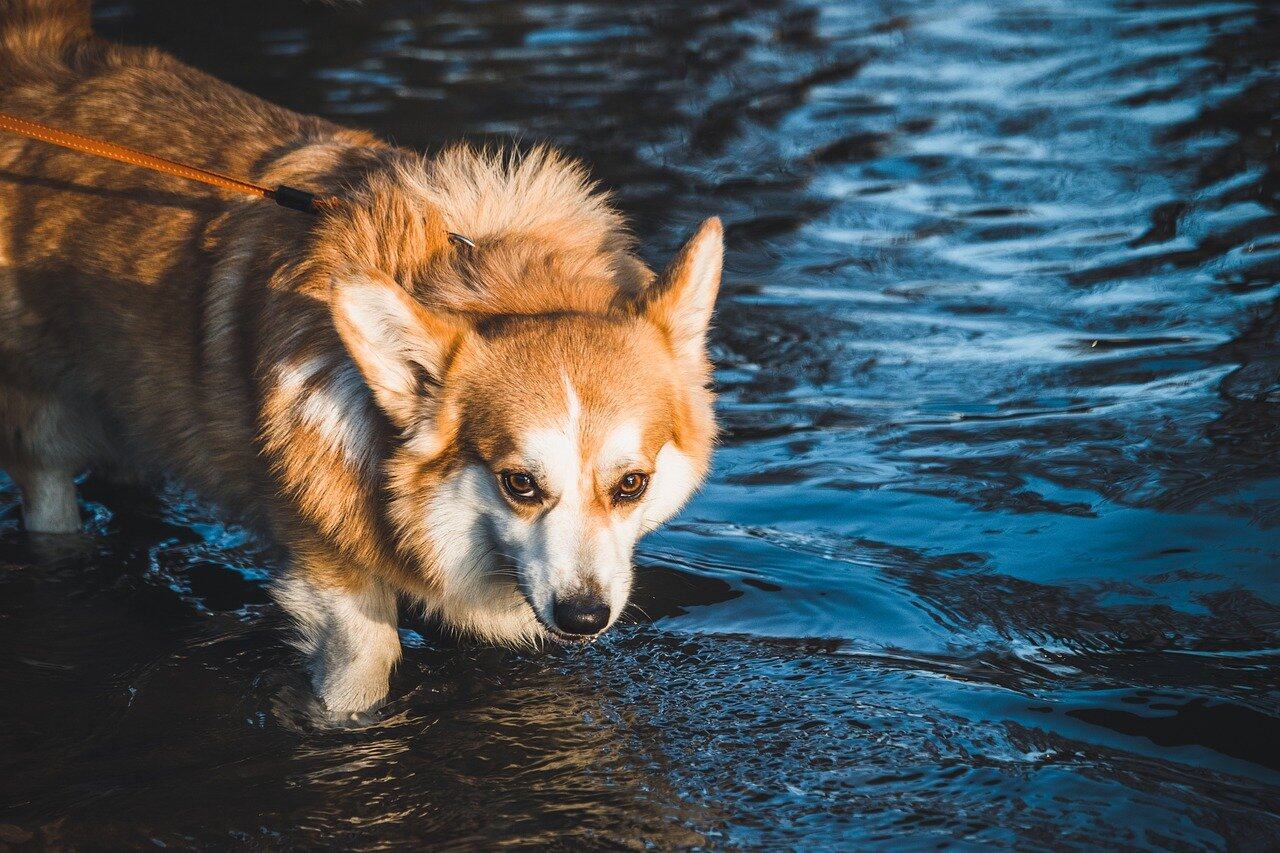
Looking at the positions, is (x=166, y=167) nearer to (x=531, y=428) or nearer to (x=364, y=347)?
(x=364, y=347)

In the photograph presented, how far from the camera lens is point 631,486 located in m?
4.40

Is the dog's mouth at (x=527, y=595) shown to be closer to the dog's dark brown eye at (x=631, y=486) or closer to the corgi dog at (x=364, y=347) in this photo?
the corgi dog at (x=364, y=347)

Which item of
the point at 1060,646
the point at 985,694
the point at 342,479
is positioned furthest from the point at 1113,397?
the point at 342,479

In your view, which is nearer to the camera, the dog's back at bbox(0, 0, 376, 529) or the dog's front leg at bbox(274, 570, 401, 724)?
the dog's front leg at bbox(274, 570, 401, 724)

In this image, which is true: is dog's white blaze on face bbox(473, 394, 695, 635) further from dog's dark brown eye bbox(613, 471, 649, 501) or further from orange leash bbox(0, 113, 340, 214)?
orange leash bbox(0, 113, 340, 214)

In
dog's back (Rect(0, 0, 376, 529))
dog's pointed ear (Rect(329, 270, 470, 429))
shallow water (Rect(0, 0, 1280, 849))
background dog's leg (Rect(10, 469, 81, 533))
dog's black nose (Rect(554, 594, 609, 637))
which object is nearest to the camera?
dog's pointed ear (Rect(329, 270, 470, 429))

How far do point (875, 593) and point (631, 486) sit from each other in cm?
163

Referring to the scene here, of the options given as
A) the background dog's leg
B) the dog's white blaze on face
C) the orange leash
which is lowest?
the background dog's leg

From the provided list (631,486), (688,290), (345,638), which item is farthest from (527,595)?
(688,290)

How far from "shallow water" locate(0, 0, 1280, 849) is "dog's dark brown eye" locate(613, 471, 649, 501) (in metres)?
0.92

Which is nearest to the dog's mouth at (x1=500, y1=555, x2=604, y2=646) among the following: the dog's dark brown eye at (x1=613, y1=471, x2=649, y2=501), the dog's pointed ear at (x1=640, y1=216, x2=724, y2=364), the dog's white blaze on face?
the dog's white blaze on face

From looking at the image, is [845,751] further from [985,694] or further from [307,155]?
[307,155]

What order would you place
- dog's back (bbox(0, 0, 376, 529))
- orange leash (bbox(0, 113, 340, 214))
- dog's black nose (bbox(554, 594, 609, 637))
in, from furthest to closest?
1. dog's back (bbox(0, 0, 376, 529))
2. orange leash (bbox(0, 113, 340, 214))
3. dog's black nose (bbox(554, 594, 609, 637))

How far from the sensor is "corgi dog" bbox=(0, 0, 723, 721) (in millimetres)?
4258
